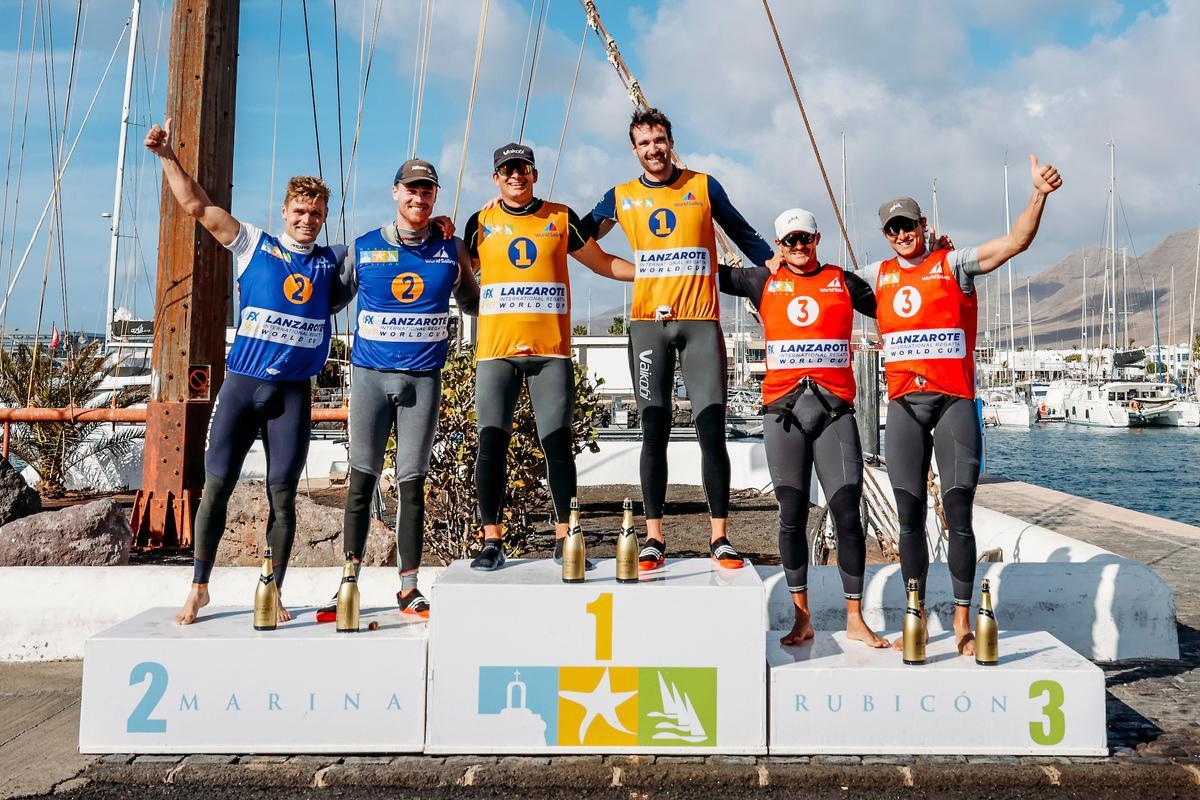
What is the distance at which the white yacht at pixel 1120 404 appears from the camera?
6612cm

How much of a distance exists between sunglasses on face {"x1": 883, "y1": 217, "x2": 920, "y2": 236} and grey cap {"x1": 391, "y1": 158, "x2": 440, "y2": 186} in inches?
101

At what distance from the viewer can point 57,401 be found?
43.7 feet

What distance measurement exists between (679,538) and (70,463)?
27.9 feet

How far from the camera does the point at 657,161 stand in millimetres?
5555

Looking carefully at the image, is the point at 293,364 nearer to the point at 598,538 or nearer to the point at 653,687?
the point at 653,687

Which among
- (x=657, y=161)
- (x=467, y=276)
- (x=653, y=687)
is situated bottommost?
(x=653, y=687)

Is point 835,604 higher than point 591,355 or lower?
lower

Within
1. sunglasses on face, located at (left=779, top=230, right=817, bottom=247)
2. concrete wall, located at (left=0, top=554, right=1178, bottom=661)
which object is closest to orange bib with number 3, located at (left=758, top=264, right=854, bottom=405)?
sunglasses on face, located at (left=779, top=230, right=817, bottom=247)

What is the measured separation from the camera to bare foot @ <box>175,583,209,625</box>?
488 cm

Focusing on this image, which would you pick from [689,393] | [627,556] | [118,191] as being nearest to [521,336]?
[689,393]

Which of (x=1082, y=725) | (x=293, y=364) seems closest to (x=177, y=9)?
(x=293, y=364)

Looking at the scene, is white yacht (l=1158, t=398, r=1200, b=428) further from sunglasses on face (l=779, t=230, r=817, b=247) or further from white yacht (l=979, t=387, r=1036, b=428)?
sunglasses on face (l=779, t=230, r=817, b=247)

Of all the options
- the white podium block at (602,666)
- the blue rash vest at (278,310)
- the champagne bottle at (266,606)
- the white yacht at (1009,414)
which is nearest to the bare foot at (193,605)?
the champagne bottle at (266,606)

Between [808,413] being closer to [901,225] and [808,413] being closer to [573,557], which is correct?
[901,225]
